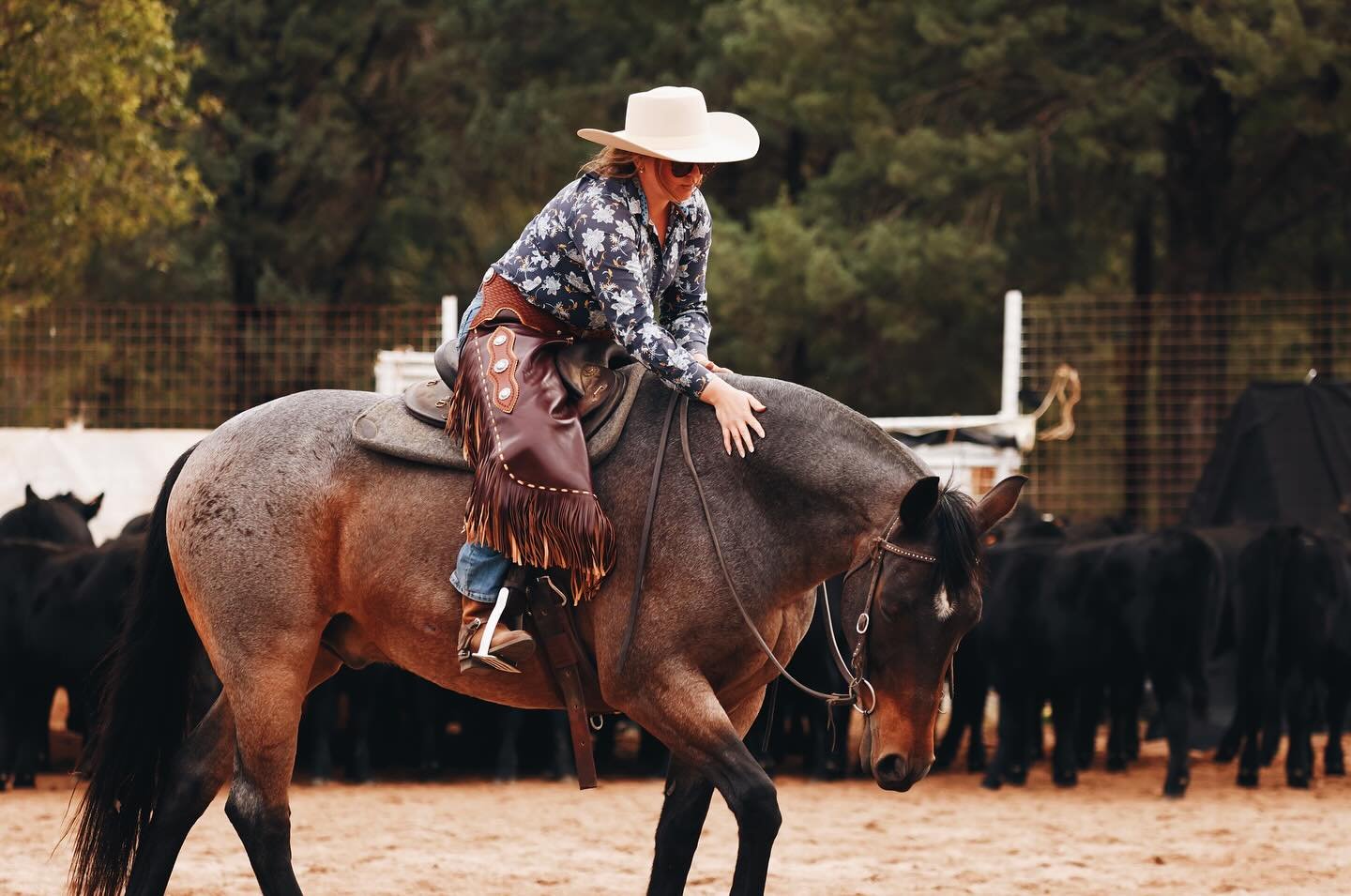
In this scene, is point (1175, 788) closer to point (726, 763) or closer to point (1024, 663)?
point (1024, 663)

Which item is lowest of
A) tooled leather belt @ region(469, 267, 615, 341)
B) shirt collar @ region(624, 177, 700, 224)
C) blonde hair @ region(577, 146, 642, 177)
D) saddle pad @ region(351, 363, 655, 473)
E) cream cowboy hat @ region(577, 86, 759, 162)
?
saddle pad @ region(351, 363, 655, 473)

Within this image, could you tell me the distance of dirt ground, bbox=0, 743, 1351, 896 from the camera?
7258 millimetres

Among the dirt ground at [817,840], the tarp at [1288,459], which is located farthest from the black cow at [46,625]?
A: the tarp at [1288,459]

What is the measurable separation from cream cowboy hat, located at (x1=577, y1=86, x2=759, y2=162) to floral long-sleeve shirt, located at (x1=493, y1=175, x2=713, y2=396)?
0.47 feet

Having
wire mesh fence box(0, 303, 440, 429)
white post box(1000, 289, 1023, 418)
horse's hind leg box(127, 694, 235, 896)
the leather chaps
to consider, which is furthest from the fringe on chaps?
white post box(1000, 289, 1023, 418)

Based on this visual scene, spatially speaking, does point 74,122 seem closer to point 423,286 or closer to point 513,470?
point 513,470

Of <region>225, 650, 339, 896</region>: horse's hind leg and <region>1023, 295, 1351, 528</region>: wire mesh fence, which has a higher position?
<region>1023, 295, 1351, 528</region>: wire mesh fence

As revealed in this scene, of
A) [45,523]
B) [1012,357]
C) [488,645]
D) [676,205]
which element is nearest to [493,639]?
[488,645]

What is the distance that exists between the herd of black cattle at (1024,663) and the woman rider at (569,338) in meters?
5.22

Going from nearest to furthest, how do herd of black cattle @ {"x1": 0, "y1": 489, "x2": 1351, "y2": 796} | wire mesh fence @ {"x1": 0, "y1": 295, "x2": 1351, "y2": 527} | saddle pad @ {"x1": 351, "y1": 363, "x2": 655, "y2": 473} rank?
saddle pad @ {"x1": 351, "y1": 363, "x2": 655, "y2": 473} → herd of black cattle @ {"x1": 0, "y1": 489, "x2": 1351, "y2": 796} → wire mesh fence @ {"x1": 0, "y1": 295, "x2": 1351, "y2": 527}

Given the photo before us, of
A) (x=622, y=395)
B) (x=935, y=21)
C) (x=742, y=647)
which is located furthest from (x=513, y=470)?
(x=935, y=21)

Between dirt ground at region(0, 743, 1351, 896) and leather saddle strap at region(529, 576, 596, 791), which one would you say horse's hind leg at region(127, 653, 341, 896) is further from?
dirt ground at region(0, 743, 1351, 896)

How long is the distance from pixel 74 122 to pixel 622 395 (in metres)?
9.93

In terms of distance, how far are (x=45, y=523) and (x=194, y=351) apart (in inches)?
112
